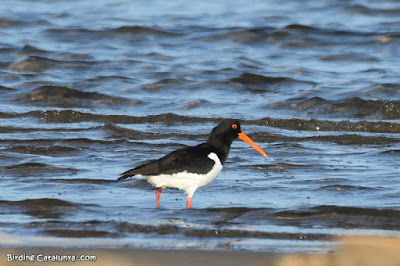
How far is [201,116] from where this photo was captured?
38.3 ft

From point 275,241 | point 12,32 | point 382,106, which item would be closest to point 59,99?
point 382,106

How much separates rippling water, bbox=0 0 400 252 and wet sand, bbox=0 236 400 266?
0.22 meters

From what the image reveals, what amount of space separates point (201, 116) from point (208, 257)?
635 cm

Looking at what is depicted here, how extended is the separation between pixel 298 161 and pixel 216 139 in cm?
160

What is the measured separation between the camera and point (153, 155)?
9.33 metres

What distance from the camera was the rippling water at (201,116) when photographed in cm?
648

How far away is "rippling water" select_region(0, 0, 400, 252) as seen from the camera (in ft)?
21.2

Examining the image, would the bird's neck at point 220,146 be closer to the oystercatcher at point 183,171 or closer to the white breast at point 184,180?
the oystercatcher at point 183,171

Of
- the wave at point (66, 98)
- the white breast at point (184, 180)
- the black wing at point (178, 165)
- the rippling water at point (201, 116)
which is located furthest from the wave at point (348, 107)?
the white breast at point (184, 180)

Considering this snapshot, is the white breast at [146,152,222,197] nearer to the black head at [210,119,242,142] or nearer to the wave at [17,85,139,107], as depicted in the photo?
the black head at [210,119,242,142]

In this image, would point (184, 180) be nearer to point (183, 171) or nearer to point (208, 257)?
point (183, 171)

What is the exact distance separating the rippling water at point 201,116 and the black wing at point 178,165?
1.11ft

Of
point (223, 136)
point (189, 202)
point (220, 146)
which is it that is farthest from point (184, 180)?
point (223, 136)

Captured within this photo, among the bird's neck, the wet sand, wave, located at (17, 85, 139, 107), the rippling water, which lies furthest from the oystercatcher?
wave, located at (17, 85, 139, 107)
